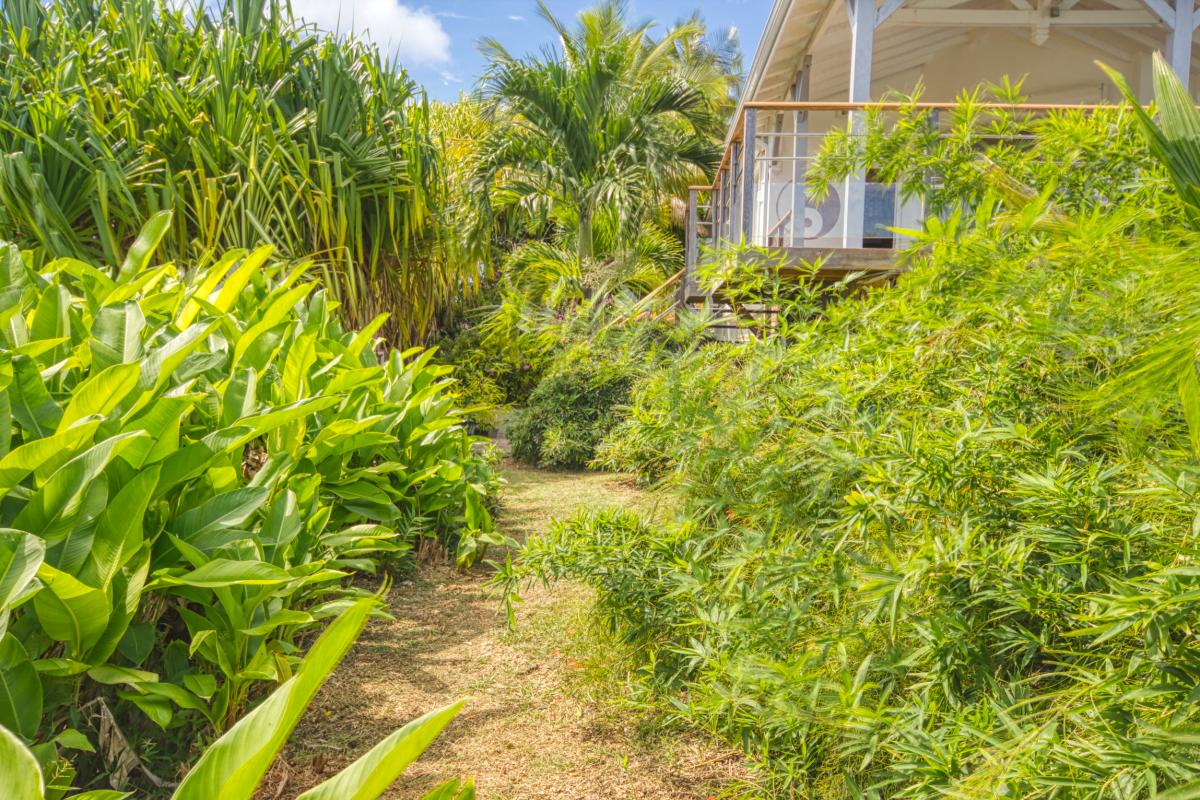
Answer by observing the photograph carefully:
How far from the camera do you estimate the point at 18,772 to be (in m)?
0.96

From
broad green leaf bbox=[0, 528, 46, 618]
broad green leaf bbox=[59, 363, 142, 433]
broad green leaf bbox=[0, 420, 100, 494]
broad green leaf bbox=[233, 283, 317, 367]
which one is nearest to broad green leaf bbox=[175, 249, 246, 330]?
broad green leaf bbox=[233, 283, 317, 367]

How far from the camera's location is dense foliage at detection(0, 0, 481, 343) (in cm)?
529

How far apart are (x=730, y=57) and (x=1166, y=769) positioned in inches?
1433

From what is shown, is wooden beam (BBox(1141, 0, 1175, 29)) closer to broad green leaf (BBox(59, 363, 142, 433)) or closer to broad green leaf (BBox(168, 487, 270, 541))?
broad green leaf (BBox(168, 487, 270, 541))

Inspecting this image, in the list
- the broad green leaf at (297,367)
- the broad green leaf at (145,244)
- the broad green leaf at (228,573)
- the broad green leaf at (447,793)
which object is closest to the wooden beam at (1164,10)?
the broad green leaf at (297,367)

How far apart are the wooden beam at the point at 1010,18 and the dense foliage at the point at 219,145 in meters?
4.87

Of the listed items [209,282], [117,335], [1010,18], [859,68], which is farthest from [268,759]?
[1010,18]

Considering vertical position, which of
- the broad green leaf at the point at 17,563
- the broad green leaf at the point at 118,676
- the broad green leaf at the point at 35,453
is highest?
the broad green leaf at the point at 35,453

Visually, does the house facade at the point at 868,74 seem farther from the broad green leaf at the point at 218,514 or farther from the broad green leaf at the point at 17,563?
the broad green leaf at the point at 17,563

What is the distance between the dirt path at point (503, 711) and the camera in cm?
227

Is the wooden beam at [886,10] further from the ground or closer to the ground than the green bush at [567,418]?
further from the ground

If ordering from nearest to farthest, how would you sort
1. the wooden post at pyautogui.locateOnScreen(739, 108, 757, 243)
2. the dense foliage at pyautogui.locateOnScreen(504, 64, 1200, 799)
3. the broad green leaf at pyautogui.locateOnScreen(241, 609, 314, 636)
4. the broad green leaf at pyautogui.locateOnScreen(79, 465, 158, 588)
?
the dense foliage at pyautogui.locateOnScreen(504, 64, 1200, 799), the broad green leaf at pyautogui.locateOnScreen(79, 465, 158, 588), the broad green leaf at pyautogui.locateOnScreen(241, 609, 314, 636), the wooden post at pyautogui.locateOnScreen(739, 108, 757, 243)

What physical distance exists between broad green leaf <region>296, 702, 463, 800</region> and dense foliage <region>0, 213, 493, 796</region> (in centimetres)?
78

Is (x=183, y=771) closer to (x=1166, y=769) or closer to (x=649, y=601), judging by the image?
(x=649, y=601)
